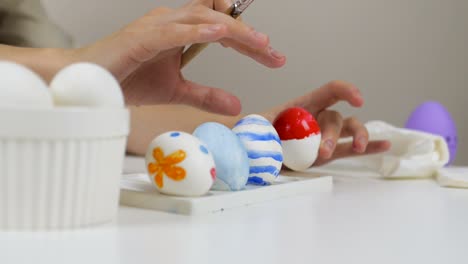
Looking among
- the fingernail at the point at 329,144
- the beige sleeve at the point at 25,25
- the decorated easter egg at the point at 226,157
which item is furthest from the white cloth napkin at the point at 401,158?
the beige sleeve at the point at 25,25

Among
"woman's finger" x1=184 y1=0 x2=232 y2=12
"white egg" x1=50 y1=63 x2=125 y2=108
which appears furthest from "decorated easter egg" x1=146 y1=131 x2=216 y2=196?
"woman's finger" x1=184 y1=0 x2=232 y2=12

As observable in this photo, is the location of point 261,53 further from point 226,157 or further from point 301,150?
point 226,157

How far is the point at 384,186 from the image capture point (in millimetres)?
940

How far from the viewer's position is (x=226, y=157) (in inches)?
26.6

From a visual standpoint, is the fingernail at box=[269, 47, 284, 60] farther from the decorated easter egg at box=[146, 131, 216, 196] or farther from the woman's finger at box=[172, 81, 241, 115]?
the decorated easter egg at box=[146, 131, 216, 196]

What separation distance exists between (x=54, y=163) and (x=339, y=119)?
0.58m

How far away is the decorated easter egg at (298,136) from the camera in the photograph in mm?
846

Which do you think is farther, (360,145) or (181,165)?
(360,145)

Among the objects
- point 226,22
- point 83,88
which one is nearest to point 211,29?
point 226,22

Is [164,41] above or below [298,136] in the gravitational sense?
above

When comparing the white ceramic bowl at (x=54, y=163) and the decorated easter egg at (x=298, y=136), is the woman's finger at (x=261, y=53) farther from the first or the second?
the white ceramic bowl at (x=54, y=163)

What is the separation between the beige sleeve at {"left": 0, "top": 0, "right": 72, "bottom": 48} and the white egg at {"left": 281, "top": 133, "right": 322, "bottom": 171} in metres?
0.80

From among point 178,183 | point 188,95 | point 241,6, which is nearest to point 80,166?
point 178,183

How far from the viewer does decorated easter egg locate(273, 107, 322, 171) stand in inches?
33.3
